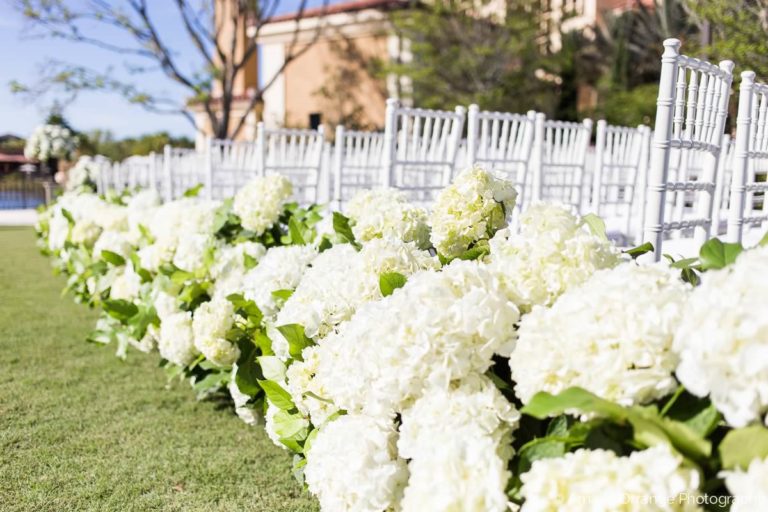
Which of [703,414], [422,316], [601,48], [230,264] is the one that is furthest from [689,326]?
[601,48]

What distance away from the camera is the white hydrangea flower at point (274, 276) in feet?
7.86

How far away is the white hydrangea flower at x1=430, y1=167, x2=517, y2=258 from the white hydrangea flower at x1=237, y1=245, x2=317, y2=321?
610 millimetres

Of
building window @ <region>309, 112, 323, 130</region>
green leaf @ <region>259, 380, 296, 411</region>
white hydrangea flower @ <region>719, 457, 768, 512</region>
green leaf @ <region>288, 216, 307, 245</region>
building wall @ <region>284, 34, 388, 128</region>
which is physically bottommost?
green leaf @ <region>259, 380, 296, 411</region>

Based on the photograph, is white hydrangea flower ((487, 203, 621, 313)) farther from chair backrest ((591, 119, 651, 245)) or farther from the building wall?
the building wall

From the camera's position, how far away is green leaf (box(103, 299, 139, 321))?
3.37 m

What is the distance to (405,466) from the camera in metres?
1.44

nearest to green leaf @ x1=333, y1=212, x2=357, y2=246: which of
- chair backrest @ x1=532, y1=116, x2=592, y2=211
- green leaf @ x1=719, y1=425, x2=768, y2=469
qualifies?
green leaf @ x1=719, y1=425, x2=768, y2=469

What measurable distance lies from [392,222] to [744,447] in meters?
1.40

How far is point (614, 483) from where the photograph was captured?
3.22 ft

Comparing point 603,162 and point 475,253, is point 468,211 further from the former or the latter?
point 603,162

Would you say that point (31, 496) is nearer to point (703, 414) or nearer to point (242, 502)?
point (242, 502)

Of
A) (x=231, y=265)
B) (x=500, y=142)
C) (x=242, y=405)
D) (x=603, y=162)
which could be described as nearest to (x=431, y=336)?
(x=242, y=405)

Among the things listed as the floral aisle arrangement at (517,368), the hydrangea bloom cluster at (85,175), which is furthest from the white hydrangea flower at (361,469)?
the hydrangea bloom cluster at (85,175)

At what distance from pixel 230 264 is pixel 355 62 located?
1853 cm
